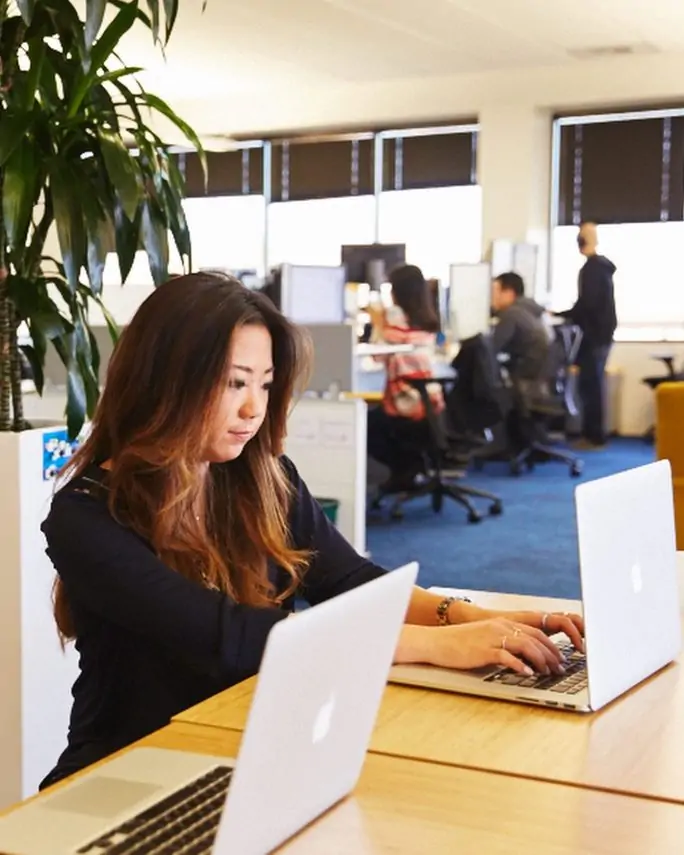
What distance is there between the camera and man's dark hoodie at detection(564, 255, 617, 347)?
371 inches

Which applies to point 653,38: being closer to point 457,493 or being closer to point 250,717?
point 457,493

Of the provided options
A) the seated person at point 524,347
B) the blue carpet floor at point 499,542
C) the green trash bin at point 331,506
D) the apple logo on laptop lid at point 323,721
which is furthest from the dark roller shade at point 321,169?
the apple logo on laptop lid at point 323,721

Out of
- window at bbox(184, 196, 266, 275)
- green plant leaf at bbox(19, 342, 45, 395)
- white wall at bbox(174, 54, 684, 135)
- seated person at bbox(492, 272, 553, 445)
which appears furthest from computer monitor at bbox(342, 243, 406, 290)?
green plant leaf at bbox(19, 342, 45, 395)

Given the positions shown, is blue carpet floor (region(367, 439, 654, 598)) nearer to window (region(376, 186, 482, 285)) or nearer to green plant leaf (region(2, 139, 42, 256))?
green plant leaf (region(2, 139, 42, 256))

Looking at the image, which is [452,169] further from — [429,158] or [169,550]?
[169,550]

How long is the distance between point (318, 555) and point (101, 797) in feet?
2.69

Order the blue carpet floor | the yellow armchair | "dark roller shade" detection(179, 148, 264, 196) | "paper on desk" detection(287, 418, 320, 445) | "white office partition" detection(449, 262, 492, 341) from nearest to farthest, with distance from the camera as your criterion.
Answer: the yellow armchair < "paper on desk" detection(287, 418, 320, 445) < the blue carpet floor < "white office partition" detection(449, 262, 492, 341) < "dark roller shade" detection(179, 148, 264, 196)

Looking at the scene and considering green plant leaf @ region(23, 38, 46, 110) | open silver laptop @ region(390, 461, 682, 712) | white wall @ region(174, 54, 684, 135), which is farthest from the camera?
white wall @ region(174, 54, 684, 135)

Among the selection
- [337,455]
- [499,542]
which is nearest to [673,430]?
[337,455]

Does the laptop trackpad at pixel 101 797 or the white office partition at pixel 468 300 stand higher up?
the white office partition at pixel 468 300

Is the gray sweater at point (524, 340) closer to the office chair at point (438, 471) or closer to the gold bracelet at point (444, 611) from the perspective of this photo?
the office chair at point (438, 471)

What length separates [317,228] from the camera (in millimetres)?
11820

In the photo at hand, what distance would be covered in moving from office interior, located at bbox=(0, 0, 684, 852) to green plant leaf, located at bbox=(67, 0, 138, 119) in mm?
3996

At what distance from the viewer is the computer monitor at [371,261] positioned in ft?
29.5
